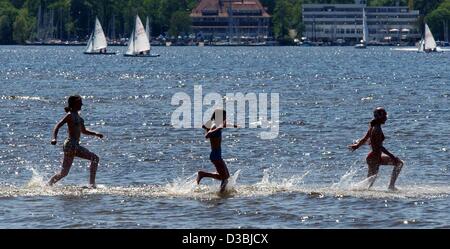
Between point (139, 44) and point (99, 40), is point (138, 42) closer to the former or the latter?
point (139, 44)

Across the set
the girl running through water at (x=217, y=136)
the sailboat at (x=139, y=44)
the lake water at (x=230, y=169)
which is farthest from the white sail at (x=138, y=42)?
the girl running through water at (x=217, y=136)

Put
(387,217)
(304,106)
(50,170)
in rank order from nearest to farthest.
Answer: (387,217), (50,170), (304,106)

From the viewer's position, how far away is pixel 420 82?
8344 centimetres

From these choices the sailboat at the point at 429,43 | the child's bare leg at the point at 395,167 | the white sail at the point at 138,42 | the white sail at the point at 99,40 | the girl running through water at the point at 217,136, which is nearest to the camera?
the girl running through water at the point at 217,136

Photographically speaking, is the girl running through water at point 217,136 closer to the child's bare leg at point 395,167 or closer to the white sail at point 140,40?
the child's bare leg at point 395,167

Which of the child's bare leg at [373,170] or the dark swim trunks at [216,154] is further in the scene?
the child's bare leg at [373,170]

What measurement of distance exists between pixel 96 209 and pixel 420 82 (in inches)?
2436

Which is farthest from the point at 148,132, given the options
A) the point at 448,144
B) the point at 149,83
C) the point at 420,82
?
the point at 420,82

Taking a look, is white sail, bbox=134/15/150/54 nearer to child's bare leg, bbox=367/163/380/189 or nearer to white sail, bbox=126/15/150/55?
white sail, bbox=126/15/150/55
